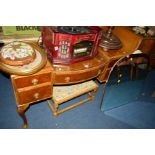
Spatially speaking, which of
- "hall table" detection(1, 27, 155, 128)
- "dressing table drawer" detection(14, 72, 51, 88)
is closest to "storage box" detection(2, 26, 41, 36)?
"hall table" detection(1, 27, 155, 128)

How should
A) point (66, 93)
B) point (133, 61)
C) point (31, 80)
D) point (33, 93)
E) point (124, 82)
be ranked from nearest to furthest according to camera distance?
point (31, 80), point (33, 93), point (66, 93), point (133, 61), point (124, 82)

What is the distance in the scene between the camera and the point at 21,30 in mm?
1909

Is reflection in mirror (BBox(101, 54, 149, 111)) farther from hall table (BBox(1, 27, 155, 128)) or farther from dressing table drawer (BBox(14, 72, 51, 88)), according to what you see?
dressing table drawer (BBox(14, 72, 51, 88))

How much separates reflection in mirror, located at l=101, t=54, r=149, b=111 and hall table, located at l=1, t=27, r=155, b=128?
0.11 meters

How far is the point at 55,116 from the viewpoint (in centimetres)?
201

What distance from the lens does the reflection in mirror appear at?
6.47 feet

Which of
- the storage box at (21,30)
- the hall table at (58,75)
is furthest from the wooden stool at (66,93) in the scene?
the storage box at (21,30)

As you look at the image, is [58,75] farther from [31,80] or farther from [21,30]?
[21,30]

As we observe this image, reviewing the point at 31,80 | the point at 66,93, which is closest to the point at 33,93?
the point at 31,80

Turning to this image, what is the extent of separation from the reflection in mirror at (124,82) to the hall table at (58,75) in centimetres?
11

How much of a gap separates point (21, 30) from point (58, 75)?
860 millimetres

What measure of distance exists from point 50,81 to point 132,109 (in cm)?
143
